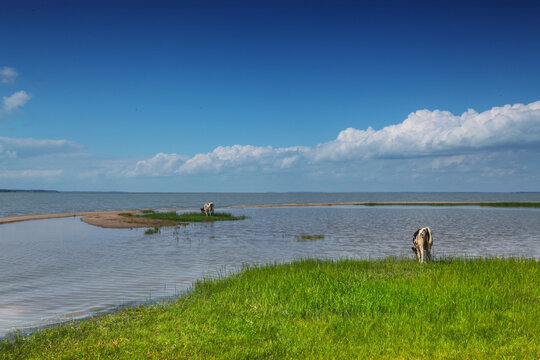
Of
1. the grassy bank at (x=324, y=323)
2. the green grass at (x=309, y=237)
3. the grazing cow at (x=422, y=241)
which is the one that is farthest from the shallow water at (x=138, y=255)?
the grazing cow at (x=422, y=241)

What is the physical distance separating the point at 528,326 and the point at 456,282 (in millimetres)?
3548

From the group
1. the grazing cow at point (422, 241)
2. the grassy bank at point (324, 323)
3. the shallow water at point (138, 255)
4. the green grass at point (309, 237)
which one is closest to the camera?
the grassy bank at point (324, 323)

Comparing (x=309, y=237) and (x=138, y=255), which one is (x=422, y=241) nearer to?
(x=309, y=237)

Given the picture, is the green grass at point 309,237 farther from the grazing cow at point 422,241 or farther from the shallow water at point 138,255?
the grazing cow at point 422,241

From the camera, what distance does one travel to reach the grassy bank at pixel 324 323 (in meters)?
7.72

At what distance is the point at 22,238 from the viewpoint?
30688 mm

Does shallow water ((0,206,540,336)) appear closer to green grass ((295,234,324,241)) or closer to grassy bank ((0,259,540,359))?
green grass ((295,234,324,241))

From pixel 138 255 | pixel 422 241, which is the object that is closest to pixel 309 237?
pixel 138 255

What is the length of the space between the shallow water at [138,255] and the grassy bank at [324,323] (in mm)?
2784

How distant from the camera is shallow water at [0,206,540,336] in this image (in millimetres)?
13195

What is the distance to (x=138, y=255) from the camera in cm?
2277

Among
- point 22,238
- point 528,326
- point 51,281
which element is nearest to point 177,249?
point 51,281

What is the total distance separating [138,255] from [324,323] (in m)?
16.3

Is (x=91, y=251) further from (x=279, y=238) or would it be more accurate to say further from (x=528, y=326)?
(x=528, y=326)
